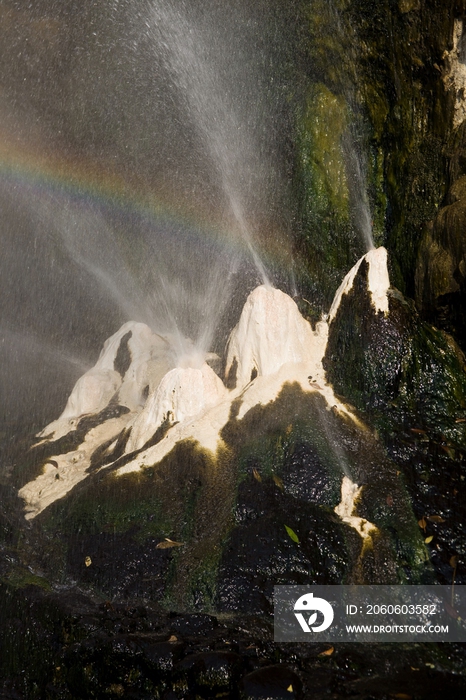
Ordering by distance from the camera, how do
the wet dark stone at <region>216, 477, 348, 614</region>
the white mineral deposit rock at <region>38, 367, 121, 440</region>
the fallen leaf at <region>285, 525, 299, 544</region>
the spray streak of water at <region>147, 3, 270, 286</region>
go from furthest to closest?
the spray streak of water at <region>147, 3, 270, 286</region> → the white mineral deposit rock at <region>38, 367, 121, 440</region> → the fallen leaf at <region>285, 525, 299, 544</region> → the wet dark stone at <region>216, 477, 348, 614</region>

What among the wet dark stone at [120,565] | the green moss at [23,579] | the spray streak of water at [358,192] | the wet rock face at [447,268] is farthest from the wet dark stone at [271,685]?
the spray streak of water at [358,192]

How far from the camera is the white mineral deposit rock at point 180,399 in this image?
577 cm

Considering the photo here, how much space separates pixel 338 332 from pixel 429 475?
1.75m

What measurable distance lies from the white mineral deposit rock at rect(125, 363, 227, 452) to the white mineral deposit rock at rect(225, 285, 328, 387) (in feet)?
1.01

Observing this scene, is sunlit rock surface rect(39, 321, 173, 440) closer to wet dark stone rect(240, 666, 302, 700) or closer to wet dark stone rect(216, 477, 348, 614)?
wet dark stone rect(216, 477, 348, 614)

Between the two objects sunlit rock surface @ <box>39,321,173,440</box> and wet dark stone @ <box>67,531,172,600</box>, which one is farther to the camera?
sunlit rock surface @ <box>39,321,173,440</box>

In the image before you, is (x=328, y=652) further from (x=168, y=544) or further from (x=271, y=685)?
(x=168, y=544)

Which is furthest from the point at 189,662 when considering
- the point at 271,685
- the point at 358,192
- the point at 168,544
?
the point at 358,192

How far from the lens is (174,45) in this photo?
8.40m

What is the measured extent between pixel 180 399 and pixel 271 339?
1081 millimetres

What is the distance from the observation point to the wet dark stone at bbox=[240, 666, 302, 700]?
329cm

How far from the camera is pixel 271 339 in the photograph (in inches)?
230

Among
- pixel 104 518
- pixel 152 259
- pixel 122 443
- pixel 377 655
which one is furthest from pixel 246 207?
pixel 377 655

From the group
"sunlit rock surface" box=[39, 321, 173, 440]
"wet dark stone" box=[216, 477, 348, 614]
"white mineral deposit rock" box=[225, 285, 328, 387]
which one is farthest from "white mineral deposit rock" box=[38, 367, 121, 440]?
"wet dark stone" box=[216, 477, 348, 614]
